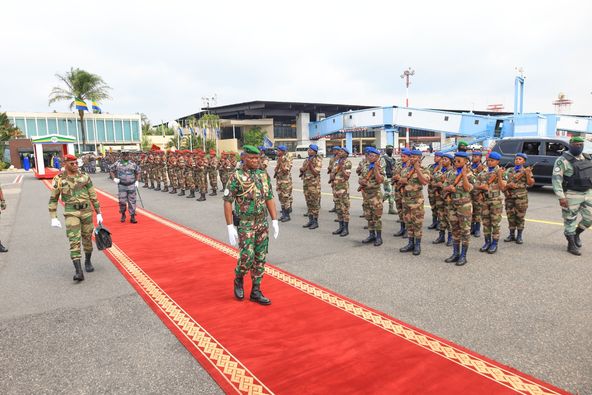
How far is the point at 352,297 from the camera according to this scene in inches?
187

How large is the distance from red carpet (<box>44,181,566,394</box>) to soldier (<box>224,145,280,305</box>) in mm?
482

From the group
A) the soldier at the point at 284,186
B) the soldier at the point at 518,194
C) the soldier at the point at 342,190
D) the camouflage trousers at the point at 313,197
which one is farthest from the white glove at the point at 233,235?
the soldier at the point at 284,186

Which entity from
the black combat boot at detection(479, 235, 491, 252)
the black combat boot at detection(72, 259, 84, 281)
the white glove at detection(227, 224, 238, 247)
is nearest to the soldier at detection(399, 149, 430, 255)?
the black combat boot at detection(479, 235, 491, 252)

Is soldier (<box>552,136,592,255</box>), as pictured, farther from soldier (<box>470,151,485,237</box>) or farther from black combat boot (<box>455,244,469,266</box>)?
black combat boot (<box>455,244,469,266</box>)

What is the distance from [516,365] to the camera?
3230mm

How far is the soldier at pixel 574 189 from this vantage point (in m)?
6.35

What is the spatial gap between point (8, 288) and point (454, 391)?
5840 millimetres

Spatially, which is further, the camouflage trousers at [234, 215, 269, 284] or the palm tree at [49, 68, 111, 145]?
the palm tree at [49, 68, 111, 145]

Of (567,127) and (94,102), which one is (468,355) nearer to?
(94,102)

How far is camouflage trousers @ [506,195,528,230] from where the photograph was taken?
7.02 m

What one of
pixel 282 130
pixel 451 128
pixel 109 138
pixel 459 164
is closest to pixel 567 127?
pixel 451 128

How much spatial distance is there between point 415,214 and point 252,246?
10.7 feet

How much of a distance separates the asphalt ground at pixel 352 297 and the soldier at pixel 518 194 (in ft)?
1.15

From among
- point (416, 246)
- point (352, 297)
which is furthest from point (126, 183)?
point (352, 297)
